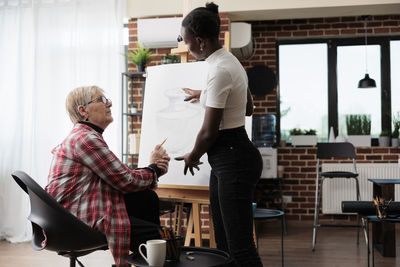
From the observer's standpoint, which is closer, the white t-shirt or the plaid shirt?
the white t-shirt

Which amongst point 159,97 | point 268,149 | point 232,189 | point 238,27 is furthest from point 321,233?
point 232,189

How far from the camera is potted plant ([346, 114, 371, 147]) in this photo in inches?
213

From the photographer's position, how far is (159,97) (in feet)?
10.2

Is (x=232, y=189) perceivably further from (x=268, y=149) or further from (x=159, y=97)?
(x=268, y=149)

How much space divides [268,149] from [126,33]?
6.64ft

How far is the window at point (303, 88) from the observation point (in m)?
5.69

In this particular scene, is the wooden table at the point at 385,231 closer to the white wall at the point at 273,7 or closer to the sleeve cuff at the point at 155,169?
the white wall at the point at 273,7

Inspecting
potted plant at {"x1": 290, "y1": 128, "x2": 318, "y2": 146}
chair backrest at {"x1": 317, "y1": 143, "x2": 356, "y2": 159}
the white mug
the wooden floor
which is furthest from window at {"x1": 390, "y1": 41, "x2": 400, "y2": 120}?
the white mug

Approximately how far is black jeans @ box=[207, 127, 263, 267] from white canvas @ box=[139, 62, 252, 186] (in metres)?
0.98

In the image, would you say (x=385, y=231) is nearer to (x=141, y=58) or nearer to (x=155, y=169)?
(x=155, y=169)

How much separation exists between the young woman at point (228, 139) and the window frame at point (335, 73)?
13.0ft

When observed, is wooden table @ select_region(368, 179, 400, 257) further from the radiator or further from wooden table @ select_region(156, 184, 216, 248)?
wooden table @ select_region(156, 184, 216, 248)

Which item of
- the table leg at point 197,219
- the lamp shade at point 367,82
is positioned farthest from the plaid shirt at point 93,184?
the lamp shade at point 367,82

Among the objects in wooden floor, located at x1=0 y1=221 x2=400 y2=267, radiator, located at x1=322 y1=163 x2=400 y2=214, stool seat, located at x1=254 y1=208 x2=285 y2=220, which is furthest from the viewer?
radiator, located at x1=322 y1=163 x2=400 y2=214
